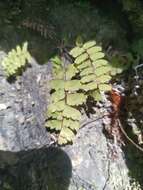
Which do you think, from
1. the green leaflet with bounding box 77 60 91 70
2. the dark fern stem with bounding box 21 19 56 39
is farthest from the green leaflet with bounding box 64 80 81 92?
the dark fern stem with bounding box 21 19 56 39

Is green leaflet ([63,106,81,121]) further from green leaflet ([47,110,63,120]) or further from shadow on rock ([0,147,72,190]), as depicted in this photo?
shadow on rock ([0,147,72,190])

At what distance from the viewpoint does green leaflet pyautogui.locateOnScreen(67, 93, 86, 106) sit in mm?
4566

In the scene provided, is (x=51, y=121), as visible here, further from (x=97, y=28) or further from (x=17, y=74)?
(x=97, y=28)

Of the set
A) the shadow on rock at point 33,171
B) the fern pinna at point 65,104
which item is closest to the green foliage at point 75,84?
the fern pinna at point 65,104

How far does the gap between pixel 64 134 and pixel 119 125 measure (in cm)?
61

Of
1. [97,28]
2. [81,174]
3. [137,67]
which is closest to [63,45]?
[97,28]

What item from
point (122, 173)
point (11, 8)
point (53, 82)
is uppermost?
point (11, 8)

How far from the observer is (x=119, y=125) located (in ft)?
15.7

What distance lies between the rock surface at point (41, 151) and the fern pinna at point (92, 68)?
0.32 meters

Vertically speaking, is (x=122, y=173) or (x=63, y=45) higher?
(x=63, y=45)

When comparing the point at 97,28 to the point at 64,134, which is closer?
the point at 64,134

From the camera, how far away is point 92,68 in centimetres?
464

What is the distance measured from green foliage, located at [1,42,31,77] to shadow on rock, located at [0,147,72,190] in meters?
0.79

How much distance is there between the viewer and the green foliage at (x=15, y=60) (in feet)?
15.0
